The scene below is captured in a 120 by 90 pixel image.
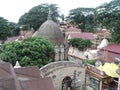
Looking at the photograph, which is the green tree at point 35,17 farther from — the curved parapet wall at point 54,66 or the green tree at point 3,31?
the curved parapet wall at point 54,66

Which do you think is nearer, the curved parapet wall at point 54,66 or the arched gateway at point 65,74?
the curved parapet wall at point 54,66

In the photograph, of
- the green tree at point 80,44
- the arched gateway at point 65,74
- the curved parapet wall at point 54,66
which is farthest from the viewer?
the green tree at point 80,44

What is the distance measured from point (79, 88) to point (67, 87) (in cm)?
111

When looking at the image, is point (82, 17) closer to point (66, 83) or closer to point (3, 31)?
point (3, 31)

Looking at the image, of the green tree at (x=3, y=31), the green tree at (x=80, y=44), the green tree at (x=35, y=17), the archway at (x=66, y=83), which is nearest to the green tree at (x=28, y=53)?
the archway at (x=66, y=83)

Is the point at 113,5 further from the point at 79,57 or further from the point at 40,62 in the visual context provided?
the point at 40,62

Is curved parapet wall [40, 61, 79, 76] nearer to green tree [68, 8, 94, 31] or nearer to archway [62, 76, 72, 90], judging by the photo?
archway [62, 76, 72, 90]

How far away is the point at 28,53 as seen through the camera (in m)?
22.9

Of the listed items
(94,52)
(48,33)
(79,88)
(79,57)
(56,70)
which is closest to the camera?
(56,70)

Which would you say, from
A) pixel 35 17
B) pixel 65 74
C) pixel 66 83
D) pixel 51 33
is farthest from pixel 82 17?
pixel 65 74

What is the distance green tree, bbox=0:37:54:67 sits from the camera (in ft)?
73.6

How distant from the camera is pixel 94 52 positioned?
32438mm

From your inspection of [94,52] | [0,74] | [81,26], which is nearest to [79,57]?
[94,52]

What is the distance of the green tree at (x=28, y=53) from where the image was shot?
22.4m
